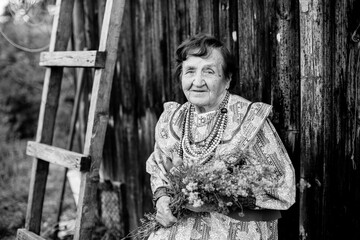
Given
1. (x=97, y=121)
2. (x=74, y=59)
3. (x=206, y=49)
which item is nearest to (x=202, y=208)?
(x=206, y=49)

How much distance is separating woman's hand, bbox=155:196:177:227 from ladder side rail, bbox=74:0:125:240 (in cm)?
75

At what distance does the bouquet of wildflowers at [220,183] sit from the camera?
223 centimetres

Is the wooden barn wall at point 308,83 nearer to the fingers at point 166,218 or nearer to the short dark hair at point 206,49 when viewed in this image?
the short dark hair at point 206,49

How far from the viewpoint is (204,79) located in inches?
102

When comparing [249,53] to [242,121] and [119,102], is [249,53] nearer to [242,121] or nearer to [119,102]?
[242,121]

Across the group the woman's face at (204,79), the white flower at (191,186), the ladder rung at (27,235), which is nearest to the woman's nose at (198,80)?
the woman's face at (204,79)

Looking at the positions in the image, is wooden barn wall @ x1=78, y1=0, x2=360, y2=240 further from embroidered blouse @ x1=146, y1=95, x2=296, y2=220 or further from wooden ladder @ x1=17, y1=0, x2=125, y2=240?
wooden ladder @ x1=17, y1=0, x2=125, y2=240

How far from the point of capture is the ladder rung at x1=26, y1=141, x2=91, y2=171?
10.3 feet

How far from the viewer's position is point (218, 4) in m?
3.22

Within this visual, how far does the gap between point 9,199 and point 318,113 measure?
439 cm

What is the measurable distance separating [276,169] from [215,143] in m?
0.35

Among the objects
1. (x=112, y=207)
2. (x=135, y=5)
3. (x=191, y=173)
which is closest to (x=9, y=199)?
(x=112, y=207)

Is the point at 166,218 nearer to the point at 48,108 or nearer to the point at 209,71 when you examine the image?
the point at 209,71

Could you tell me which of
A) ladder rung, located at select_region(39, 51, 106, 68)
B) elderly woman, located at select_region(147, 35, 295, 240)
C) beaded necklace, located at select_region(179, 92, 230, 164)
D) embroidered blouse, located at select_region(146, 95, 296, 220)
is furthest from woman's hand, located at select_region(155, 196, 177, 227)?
ladder rung, located at select_region(39, 51, 106, 68)
